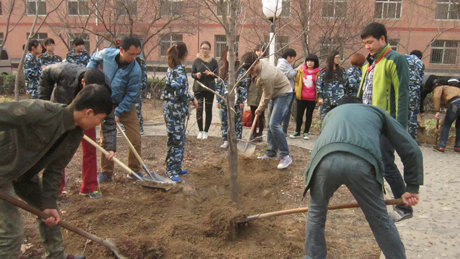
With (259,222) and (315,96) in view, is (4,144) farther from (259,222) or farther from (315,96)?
(315,96)

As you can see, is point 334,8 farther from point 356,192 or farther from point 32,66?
point 356,192

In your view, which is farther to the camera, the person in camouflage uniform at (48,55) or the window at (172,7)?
the window at (172,7)

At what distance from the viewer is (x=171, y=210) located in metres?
4.09

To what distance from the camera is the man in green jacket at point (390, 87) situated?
382 cm

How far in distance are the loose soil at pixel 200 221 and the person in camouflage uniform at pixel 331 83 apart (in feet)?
8.27

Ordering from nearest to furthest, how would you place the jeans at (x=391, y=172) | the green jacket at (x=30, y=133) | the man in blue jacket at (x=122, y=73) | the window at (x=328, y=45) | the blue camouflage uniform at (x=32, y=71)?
the green jacket at (x=30, y=133)
the jeans at (x=391, y=172)
the man in blue jacket at (x=122, y=73)
the blue camouflage uniform at (x=32, y=71)
the window at (x=328, y=45)

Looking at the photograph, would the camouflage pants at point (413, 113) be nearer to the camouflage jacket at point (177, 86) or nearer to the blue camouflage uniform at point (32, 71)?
the camouflage jacket at point (177, 86)

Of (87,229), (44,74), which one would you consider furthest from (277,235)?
(44,74)

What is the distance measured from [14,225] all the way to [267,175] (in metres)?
3.53

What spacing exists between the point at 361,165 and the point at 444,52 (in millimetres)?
26017

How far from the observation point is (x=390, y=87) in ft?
13.0

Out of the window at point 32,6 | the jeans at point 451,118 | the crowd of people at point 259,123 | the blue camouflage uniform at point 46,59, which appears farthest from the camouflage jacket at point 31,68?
the jeans at point 451,118

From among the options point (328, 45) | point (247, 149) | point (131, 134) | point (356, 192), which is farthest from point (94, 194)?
point (328, 45)

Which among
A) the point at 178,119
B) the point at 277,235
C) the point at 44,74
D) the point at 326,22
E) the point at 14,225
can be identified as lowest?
the point at 277,235
